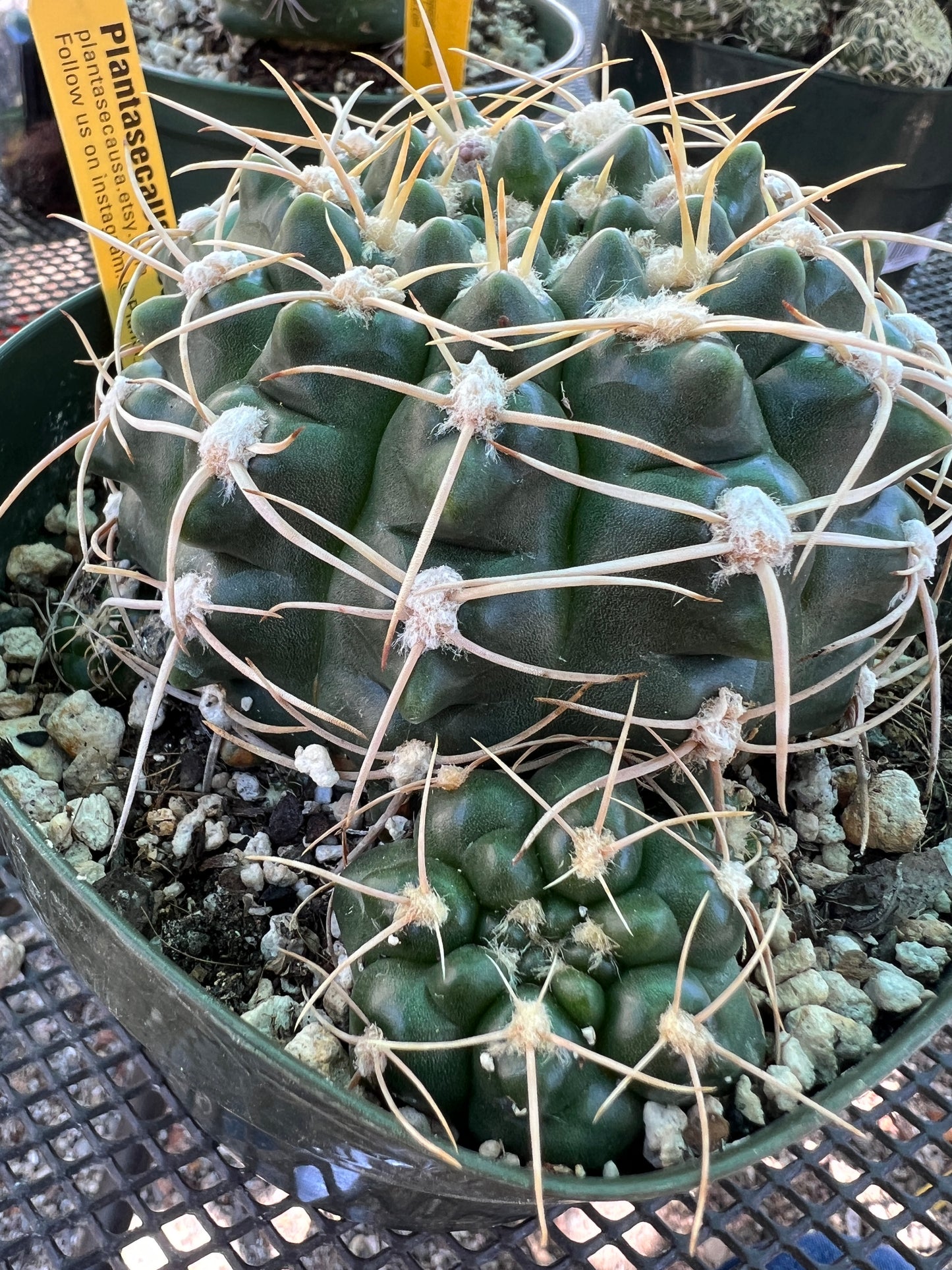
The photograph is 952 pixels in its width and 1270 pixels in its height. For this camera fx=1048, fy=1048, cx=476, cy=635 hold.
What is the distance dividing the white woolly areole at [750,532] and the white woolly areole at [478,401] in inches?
3.9

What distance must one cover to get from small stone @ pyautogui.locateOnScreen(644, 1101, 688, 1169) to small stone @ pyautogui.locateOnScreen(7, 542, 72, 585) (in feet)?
1.71

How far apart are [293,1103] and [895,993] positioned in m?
0.31

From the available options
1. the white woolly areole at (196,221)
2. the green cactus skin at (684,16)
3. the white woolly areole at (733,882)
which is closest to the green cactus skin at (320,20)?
the green cactus skin at (684,16)

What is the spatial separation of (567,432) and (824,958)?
31 centimetres

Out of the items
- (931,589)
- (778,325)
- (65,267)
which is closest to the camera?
(778,325)

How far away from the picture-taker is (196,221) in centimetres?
65

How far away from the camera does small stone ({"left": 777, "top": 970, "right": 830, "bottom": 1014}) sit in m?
0.52

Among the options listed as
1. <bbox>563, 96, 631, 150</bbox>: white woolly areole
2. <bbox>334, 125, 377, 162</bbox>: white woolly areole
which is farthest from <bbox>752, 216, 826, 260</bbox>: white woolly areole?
<bbox>334, 125, 377, 162</bbox>: white woolly areole

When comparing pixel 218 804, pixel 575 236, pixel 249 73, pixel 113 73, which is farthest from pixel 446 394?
pixel 249 73

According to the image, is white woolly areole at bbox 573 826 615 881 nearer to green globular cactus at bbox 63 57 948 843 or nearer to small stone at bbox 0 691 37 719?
green globular cactus at bbox 63 57 948 843

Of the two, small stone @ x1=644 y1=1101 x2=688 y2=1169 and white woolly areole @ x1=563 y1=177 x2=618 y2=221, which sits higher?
white woolly areole @ x1=563 y1=177 x2=618 y2=221

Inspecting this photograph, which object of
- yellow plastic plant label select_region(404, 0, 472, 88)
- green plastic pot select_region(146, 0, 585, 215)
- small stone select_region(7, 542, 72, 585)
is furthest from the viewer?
green plastic pot select_region(146, 0, 585, 215)

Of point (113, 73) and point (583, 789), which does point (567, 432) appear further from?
point (113, 73)

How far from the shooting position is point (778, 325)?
41 cm
